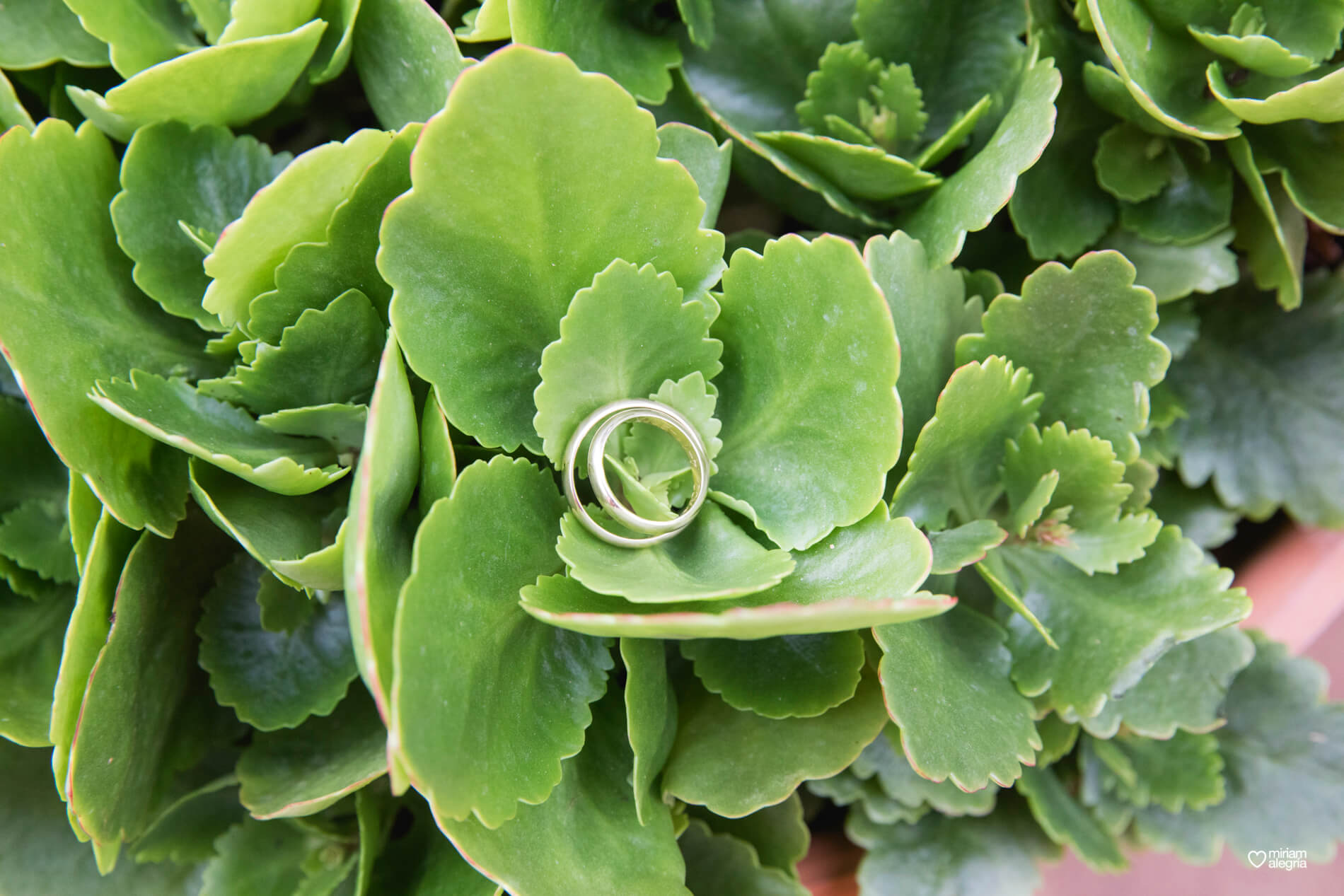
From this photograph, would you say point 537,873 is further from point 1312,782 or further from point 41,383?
point 1312,782

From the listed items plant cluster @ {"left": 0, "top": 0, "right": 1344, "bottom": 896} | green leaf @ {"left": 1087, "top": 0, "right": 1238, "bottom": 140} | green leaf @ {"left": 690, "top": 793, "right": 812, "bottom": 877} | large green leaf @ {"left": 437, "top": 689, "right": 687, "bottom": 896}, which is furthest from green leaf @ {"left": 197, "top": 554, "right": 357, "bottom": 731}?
green leaf @ {"left": 1087, "top": 0, "right": 1238, "bottom": 140}

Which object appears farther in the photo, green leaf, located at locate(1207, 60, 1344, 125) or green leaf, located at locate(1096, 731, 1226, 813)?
green leaf, located at locate(1096, 731, 1226, 813)

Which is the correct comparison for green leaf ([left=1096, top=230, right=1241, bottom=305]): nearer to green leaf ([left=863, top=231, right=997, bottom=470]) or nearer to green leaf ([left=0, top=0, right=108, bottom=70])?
green leaf ([left=863, top=231, right=997, bottom=470])

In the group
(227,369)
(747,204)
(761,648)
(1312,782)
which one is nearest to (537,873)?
(761,648)

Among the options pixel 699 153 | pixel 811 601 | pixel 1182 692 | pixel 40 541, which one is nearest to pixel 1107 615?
pixel 1182 692

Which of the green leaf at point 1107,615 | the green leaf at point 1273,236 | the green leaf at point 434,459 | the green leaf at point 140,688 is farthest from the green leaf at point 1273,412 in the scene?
the green leaf at point 140,688

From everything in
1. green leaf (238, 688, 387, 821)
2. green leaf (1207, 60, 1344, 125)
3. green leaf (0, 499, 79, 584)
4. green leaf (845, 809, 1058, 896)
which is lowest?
green leaf (845, 809, 1058, 896)
